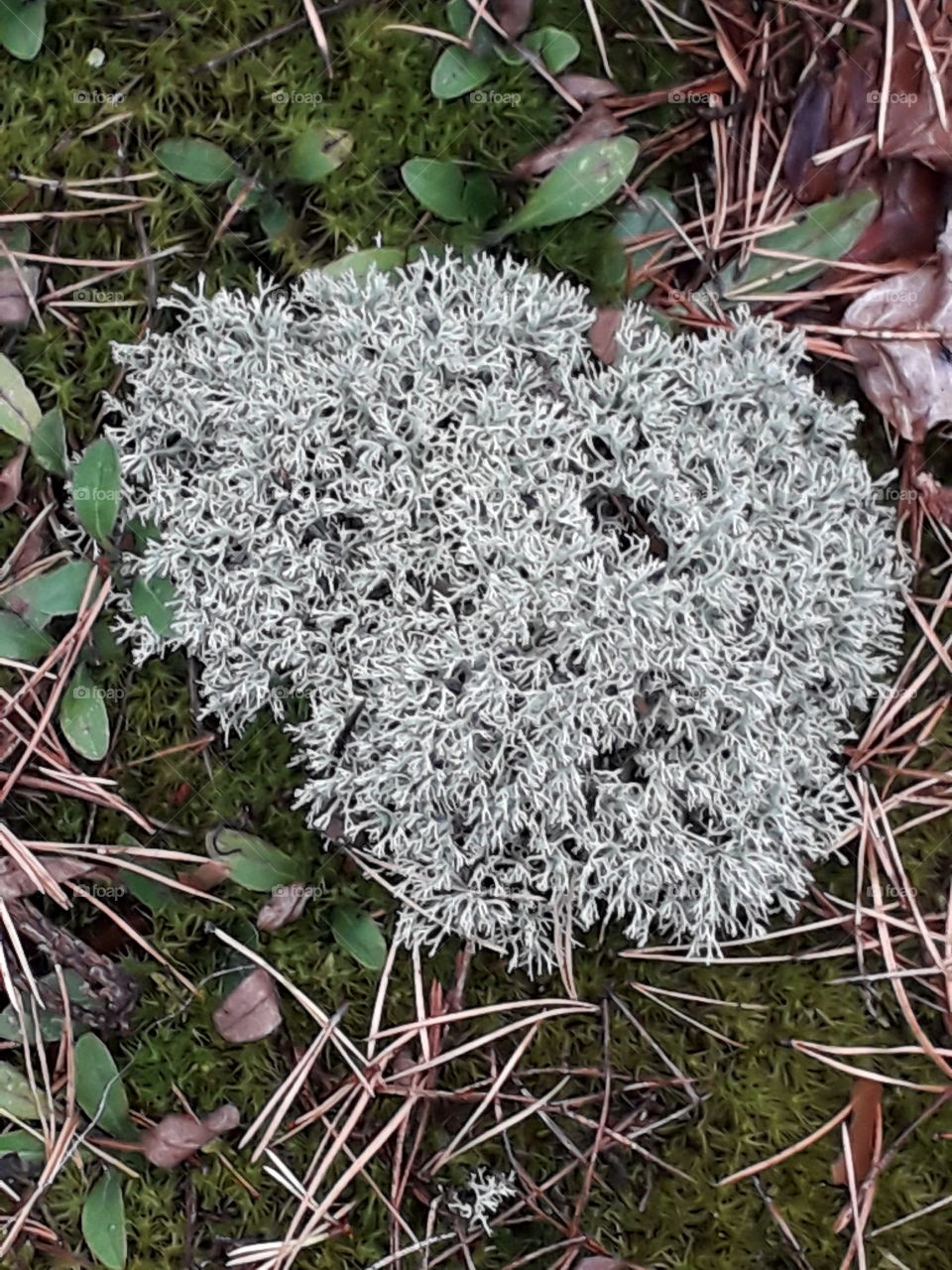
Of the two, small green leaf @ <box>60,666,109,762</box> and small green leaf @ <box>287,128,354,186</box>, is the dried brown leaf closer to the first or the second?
small green leaf @ <box>287,128,354,186</box>

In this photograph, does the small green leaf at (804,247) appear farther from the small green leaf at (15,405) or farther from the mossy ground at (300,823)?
the small green leaf at (15,405)

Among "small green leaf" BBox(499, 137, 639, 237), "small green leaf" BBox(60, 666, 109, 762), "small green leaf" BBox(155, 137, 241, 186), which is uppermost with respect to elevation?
"small green leaf" BBox(155, 137, 241, 186)

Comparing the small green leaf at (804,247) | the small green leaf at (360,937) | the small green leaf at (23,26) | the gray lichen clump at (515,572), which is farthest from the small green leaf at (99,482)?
the small green leaf at (804,247)

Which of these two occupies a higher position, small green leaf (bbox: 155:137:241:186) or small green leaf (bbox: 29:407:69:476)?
small green leaf (bbox: 155:137:241:186)

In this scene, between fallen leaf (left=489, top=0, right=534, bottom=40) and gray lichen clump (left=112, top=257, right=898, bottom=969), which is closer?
gray lichen clump (left=112, top=257, right=898, bottom=969)

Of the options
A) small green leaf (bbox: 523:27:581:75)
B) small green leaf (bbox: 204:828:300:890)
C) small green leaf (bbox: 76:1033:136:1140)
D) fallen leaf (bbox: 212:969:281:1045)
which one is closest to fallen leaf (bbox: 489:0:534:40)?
small green leaf (bbox: 523:27:581:75)

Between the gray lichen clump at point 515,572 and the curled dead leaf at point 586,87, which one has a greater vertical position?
the curled dead leaf at point 586,87

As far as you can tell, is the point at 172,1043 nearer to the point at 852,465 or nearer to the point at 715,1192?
the point at 715,1192
